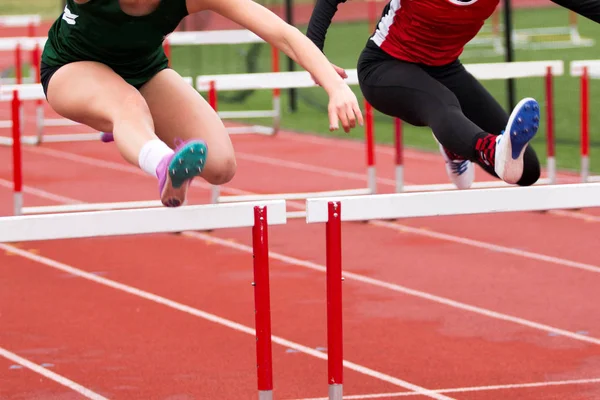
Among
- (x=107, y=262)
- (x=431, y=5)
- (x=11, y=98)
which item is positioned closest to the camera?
(x=431, y=5)

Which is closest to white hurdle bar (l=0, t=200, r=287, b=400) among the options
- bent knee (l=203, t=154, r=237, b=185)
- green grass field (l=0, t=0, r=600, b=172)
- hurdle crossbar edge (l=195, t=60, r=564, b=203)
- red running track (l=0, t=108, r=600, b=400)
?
bent knee (l=203, t=154, r=237, b=185)

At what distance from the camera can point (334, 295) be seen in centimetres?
414

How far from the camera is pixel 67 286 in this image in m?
6.89

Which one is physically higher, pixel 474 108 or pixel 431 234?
pixel 474 108

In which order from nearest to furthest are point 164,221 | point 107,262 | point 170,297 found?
point 164,221
point 170,297
point 107,262

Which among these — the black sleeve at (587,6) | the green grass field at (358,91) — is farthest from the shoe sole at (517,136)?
the green grass field at (358,91)

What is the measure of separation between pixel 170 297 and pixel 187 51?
1246 centimetres

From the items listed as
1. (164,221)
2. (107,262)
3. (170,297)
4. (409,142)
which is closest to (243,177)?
(409,142)

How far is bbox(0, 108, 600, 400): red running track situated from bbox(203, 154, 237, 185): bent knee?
1.06 meters

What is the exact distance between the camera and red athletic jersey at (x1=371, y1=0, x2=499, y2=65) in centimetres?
459

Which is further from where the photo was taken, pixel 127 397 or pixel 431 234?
pixel 431 234

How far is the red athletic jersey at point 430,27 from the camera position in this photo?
15.0 ft

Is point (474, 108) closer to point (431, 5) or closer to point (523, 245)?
point (431, 5)

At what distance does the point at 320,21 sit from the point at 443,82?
0.70 metres
